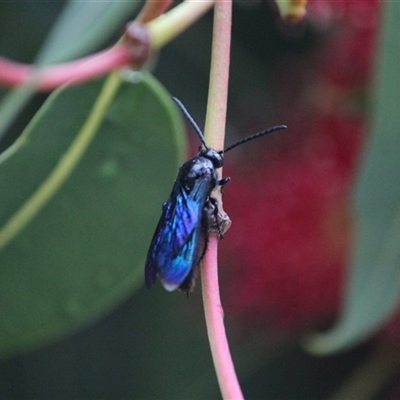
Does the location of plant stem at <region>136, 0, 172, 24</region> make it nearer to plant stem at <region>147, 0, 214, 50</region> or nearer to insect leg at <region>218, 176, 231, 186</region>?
plant stem at <region>147, 0, 214, 50</region>

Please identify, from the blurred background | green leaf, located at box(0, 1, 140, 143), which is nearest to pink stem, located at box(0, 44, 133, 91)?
green leaf, located at box(0, 1, 140, 143)

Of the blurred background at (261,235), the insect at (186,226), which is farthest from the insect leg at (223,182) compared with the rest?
the blurred background at (261,235)

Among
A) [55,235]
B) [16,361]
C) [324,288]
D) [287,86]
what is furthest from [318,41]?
[16,361]

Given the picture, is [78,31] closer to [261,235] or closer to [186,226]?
[186,226]

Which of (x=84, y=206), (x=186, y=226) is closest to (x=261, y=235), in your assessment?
(x=84, y=206)

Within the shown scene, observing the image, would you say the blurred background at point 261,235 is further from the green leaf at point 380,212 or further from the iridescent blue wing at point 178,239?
the iridescent blue wing at point 178,239

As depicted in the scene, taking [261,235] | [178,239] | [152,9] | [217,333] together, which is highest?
[261,235]
